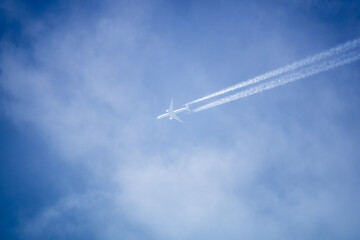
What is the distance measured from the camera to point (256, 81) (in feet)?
83.1

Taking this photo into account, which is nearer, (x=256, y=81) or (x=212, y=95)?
(x=256, y=81)

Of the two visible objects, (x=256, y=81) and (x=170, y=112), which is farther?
(x=170, y=112)

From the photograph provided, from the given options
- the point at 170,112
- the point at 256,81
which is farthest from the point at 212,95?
the point at 170,112

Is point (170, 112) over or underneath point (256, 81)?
over

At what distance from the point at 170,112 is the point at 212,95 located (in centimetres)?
2115

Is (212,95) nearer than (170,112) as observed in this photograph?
Yes

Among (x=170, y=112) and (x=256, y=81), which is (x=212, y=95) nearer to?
(x=256, y=81)

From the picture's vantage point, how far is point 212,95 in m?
29.7

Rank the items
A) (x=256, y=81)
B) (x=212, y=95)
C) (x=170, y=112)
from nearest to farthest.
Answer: (x=256, y=81), (x=212, y=95), (x=170, y=112)

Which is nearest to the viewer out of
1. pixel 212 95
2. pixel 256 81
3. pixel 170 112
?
pixel 256 81

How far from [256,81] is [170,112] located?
27.2 meters

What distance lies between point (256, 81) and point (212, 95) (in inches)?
261

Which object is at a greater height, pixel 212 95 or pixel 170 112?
pixel 170 112
